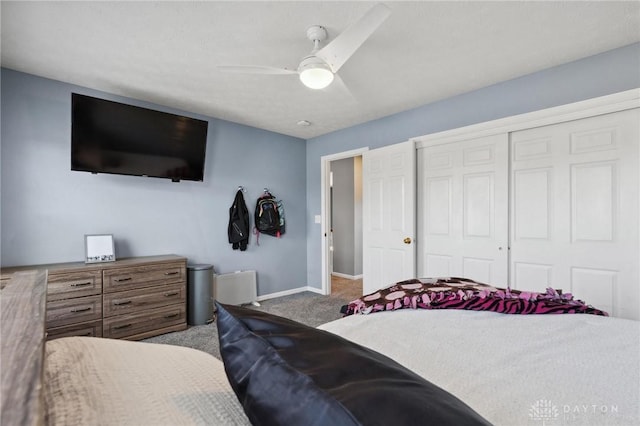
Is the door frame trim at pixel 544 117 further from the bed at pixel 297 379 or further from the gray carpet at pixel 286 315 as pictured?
the gray carpet at pixel 286 315

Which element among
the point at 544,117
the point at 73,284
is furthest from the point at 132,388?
the point at 544,117

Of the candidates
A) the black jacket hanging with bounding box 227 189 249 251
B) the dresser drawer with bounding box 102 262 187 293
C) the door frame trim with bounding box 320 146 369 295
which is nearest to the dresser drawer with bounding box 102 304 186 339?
the dresser drawer with bounding box 102 262 187 293

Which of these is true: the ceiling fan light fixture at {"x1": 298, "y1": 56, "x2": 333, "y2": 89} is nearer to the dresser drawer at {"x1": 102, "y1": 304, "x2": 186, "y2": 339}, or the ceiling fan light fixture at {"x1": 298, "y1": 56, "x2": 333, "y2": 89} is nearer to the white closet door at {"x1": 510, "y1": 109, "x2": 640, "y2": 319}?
the white closet door at {"x1": 510, "y1": 109, "x2": 640, "y2": 319}

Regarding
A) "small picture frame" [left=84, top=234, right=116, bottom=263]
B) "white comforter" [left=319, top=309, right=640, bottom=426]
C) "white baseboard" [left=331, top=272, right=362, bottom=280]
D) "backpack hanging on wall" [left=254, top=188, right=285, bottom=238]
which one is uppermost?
"backpack hanging on wall" [left=254, top=188, right=285, bottom=238]

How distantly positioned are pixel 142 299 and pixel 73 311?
516 mm

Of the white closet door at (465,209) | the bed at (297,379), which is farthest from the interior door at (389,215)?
the bed at (297,379)

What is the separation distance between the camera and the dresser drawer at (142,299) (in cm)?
272

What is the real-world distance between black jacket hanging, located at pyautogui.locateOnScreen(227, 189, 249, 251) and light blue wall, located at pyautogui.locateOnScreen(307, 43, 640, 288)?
1.18 metres

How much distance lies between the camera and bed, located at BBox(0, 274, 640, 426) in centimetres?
41

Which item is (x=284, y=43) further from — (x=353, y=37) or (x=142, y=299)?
(x=142, y=299)

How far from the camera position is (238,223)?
403 cm

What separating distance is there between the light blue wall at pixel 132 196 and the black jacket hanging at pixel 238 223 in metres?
0.09

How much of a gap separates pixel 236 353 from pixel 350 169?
564 centimetres

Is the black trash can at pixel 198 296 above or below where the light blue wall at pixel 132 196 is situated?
below
